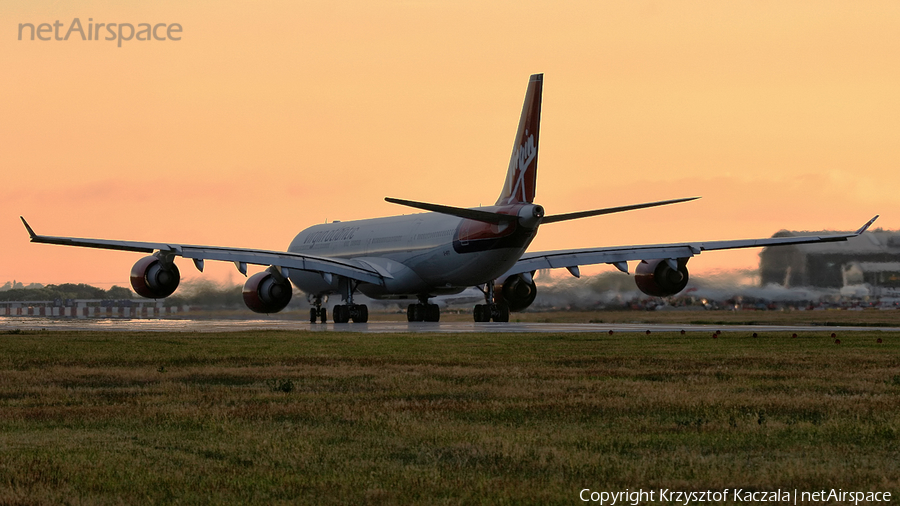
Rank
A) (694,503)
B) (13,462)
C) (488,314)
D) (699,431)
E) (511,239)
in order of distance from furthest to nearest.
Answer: (488,314)
(511,239)
(699,431)
(13,462)
(694,503)

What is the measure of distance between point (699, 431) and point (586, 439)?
120 cm

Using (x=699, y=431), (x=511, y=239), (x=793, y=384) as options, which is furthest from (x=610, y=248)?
(x=699, y=431)

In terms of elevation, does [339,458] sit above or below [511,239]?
below

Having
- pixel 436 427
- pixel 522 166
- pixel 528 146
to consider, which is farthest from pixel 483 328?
pixel 436 427

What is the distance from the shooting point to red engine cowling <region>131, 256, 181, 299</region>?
1569 inches

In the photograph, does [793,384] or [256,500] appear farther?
[793,384]

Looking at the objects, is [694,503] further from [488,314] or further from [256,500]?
[488,314]

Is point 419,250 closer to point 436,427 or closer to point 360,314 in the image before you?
point 360,314

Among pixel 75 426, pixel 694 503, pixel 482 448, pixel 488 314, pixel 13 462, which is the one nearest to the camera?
pixel 694 503

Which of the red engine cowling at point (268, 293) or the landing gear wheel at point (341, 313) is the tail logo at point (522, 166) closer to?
the landing gear wheel at point (341, 313)

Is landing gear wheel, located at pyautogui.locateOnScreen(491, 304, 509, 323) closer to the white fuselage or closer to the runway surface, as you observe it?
the white fuselage

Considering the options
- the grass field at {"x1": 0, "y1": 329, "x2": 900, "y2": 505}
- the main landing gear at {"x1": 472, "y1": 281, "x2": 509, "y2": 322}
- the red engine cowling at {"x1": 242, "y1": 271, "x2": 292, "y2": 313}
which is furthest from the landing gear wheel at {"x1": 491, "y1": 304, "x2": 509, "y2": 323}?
the grass field at {"x1": 0, "y1": 329, "x2": 900, "y2": 505}

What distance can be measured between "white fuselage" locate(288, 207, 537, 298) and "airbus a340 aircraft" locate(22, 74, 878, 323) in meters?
0.05

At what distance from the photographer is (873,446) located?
907 cm
